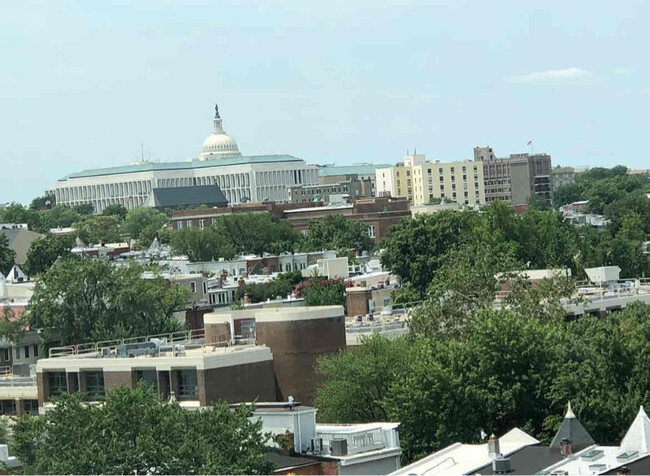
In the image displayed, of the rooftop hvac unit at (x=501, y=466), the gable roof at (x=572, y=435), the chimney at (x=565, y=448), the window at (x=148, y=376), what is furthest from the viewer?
the window at (x=148, y=376)

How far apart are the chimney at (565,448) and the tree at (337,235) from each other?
112930 mm

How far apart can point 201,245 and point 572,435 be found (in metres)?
101

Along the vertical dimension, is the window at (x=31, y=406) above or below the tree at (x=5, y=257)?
below

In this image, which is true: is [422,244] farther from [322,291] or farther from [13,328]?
[13,328]

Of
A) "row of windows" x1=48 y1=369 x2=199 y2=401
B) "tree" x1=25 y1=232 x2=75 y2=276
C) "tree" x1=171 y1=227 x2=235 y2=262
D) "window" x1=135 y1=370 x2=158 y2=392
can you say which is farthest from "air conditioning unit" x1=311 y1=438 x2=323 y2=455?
"tree" x1=25 y1=232 x2=75 y2=276

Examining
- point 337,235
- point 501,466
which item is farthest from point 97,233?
point 501,466

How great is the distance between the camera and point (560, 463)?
3388 cm

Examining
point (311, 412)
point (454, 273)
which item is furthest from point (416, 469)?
point (454, 273)

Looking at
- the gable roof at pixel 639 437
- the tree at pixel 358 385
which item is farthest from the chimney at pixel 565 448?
the tree at pixel 358 385

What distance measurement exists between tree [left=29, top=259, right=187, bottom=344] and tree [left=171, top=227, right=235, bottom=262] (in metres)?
61.6

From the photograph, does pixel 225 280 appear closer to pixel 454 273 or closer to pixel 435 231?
pixel 435 231

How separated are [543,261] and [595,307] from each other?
2988 cm

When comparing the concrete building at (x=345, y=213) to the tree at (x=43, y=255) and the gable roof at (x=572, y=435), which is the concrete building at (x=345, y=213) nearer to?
the tree at (x=43, y=255)

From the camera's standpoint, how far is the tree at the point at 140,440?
3381cm
